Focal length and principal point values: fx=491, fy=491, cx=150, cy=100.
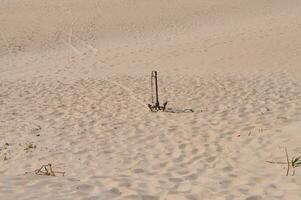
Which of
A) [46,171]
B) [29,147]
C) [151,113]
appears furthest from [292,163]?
[29,147]

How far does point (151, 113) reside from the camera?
1160cm

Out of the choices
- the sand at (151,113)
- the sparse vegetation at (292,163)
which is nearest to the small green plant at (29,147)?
the sand at (151,113)

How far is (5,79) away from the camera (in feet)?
53.1

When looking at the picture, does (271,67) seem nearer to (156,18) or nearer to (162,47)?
(162,47)

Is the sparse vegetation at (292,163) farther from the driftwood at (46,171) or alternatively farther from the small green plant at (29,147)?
the small green plant at (29,147)

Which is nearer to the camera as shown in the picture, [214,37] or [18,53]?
[18,53]

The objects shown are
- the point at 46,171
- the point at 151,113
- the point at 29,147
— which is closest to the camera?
the point at 46,171

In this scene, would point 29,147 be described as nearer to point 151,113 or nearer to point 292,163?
point 151,113

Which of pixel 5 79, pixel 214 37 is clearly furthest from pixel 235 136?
pixel 214 37

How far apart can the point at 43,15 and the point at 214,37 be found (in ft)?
A: 39.4

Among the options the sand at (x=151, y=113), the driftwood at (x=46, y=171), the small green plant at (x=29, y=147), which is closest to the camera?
the sand at (x=151, y=113)

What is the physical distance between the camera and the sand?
6988 millimetres

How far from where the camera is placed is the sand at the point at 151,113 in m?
6.99

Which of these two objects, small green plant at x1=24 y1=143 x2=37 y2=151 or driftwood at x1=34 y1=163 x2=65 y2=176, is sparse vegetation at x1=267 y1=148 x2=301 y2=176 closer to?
driftwood at x1=34 y1=163 x2=65 y2=176
